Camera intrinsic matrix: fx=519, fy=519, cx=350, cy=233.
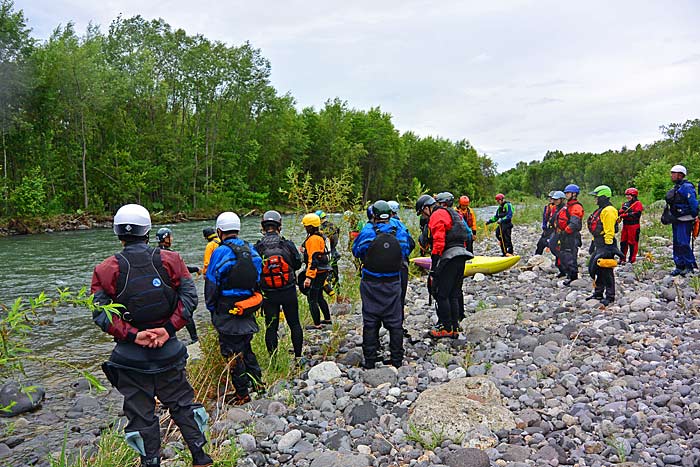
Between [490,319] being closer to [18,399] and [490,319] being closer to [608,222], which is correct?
[608,222]

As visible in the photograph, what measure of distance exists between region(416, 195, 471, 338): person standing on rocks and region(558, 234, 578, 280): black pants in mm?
4014

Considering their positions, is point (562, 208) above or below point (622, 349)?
above

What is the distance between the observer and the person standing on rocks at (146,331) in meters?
3.49

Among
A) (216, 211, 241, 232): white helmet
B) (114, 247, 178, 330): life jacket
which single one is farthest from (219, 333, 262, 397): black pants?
(114, 247, 178, 330): life jacket

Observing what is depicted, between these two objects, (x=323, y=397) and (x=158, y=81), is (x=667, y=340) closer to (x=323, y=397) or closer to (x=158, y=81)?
(x=323, y=397)

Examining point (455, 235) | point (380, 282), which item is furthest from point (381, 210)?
point (455, 235)

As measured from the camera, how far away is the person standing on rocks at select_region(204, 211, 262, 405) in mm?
5105

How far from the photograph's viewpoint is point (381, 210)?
5.97 m

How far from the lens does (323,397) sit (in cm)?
520

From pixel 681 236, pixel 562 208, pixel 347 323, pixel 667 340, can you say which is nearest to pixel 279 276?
pixel 347 323

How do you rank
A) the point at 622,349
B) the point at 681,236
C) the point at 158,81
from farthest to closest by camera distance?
the point at 158,81
the point at 681,236
the point at 622,349

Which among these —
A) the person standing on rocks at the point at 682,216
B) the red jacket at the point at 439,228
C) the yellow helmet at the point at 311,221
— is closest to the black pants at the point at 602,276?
the person standing on rocks at the point at 682,216

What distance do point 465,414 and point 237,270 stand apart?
248 centimetres

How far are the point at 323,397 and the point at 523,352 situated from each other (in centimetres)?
238
